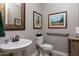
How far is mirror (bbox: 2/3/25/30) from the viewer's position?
1895 mm

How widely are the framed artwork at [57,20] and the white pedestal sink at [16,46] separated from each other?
0.40 m

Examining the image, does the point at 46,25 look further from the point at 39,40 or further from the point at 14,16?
the point at 14,16

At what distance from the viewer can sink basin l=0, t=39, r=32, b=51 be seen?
1.85m

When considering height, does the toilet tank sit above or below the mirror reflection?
below

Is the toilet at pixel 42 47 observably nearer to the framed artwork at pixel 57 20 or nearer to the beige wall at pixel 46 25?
the beige wall at pixel 46 25

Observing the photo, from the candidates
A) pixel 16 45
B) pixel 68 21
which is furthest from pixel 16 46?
pixel 68 21

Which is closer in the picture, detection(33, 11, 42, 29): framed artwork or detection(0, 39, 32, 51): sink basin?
detection(0, 39, 32, 51): sink basin

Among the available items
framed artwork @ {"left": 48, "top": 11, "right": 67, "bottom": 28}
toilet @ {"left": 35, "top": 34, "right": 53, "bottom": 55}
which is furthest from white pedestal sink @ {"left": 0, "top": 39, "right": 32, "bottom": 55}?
framed artwork @ {"left": 48, "top": 11, "right": 67, "bottom": 28}

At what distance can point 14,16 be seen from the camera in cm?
193

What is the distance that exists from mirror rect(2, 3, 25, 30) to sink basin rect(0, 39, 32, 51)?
7.8 inches

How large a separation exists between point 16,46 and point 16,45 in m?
Result: 0.02

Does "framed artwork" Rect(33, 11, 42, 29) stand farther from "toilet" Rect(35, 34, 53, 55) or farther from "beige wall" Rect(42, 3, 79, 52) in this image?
"toilet" Rect(35, 34, 53, 55)

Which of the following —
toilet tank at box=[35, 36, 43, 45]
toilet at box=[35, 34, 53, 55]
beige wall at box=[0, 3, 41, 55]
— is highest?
beige wall at box=[0, 3, 41, 55]

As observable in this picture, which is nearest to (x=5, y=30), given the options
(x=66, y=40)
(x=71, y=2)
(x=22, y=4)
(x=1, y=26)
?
(x=1, y=26)
